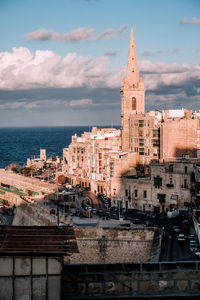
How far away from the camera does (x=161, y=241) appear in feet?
120

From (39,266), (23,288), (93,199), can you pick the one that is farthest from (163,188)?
(23,288)

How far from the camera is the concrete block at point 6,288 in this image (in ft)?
54.6

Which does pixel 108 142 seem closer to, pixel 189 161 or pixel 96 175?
pixel 96 175

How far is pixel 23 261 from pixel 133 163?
182ft

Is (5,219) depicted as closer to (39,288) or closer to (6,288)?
(6,288)

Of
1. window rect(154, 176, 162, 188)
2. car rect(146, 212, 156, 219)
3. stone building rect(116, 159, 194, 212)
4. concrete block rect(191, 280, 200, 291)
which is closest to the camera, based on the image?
concrete block rect(191, 280, 200, 291)

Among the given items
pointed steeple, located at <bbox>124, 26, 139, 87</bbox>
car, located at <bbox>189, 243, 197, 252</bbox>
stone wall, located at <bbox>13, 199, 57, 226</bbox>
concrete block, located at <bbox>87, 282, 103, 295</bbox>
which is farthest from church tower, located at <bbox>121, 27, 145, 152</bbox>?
concrete block, located at <bbox>87, 282, 103, 295</bbox>

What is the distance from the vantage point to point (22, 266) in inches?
660

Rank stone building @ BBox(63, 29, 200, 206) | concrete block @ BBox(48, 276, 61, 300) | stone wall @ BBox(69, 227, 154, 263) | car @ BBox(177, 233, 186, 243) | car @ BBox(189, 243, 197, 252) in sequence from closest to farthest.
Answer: concrete block @ BBox(48, 276, 61, 300) → stone wall @ BBox(69, 227, 154, 263) → car @ BBox(189, 243, 197, 252) → car @ BBox(177, 233, 186, 243) → stone building @ BBox(63, 29, 200, 206)

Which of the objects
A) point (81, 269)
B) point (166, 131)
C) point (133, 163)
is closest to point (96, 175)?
point (133, 163)

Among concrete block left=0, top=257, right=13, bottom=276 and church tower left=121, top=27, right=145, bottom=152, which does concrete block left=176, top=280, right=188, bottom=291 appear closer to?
concrete block left=0, top=257, right=13, bottom=276

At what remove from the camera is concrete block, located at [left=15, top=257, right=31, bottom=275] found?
16.7 m

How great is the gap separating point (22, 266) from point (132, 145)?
59565 millimetres

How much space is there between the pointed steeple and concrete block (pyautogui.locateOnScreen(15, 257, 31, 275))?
65874 mm
